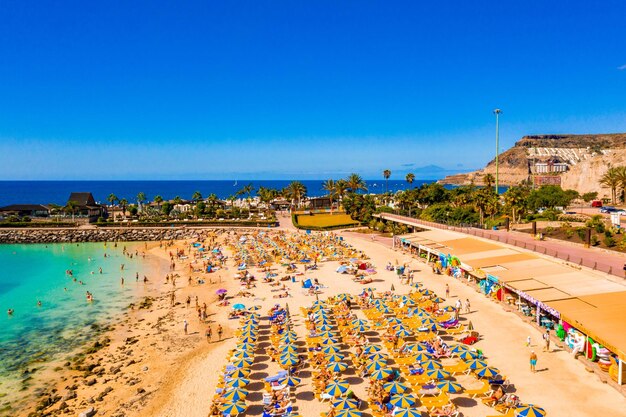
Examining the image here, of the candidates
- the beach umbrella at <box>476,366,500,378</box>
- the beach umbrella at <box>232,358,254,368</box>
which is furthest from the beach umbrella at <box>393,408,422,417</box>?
the beach umbrella at <box>232,358,254,368</box>

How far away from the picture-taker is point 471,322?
25234 mm

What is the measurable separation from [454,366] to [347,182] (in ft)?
256

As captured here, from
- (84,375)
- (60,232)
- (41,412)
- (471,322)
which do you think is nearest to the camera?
(41,412)

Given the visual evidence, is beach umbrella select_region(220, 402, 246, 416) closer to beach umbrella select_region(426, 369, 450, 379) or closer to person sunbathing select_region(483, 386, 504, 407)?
beach umbrella select_region(426, 369, 450, 379)

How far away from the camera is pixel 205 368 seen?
22219 mm

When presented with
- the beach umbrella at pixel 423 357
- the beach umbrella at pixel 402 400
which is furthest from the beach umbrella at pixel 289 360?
the beach umbrella at pixel 423 357

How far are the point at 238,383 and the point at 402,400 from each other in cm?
697

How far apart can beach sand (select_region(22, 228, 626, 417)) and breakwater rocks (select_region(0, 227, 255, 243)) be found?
41754 millimetres

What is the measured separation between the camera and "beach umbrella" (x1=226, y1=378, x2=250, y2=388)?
18078mm

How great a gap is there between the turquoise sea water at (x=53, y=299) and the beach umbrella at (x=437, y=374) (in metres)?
21.3

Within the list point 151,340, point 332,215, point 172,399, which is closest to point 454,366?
point 172,399

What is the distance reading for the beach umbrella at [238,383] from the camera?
1808 cm

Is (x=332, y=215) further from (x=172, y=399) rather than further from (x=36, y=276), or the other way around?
(x=172, y=399)

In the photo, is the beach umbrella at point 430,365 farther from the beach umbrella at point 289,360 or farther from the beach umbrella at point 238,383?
the beach umbrella at point 238,383
